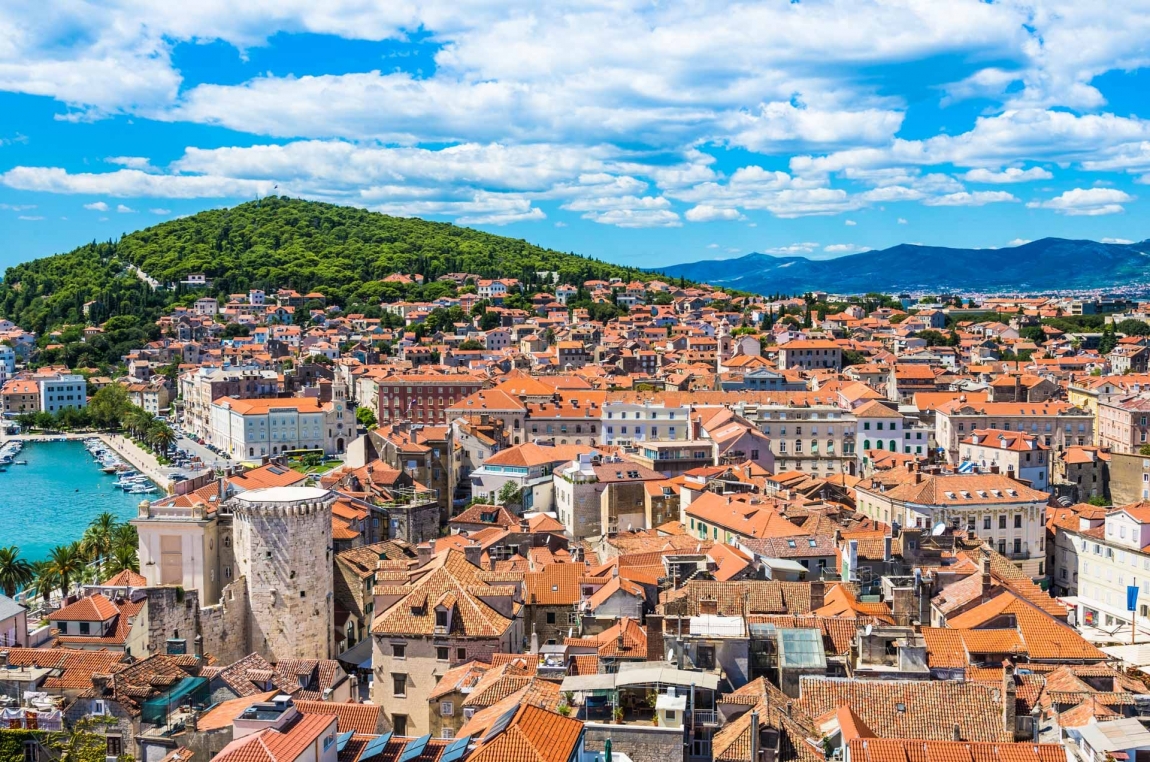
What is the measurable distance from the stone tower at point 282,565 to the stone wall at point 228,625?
0.51 feet

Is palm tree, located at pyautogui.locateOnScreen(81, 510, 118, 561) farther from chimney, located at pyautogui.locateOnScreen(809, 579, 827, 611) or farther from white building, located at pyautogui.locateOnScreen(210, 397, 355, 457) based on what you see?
white building, located at pyautogui.locateOnScreen(210, 397, 355, 457)

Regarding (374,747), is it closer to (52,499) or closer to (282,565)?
(282,565)

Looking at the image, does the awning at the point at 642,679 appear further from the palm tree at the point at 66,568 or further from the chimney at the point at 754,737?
the palm tree at the point at 66,568

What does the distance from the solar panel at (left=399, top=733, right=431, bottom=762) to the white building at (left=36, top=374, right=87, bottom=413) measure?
105 m

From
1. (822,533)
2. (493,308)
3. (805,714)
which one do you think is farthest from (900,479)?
(493,308)

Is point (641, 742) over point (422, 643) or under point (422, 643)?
over

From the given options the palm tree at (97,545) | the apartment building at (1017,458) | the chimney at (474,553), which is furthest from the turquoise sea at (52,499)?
the apartment building at (1017,458)

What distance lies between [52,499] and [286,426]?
55.4ft

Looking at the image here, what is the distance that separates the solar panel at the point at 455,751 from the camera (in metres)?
13.5

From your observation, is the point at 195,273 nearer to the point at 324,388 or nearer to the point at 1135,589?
the point at 324,388

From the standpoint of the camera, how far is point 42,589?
117ft

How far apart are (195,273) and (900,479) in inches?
5406

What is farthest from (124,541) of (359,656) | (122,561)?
(359,656)

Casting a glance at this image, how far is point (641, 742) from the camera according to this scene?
14398mm
